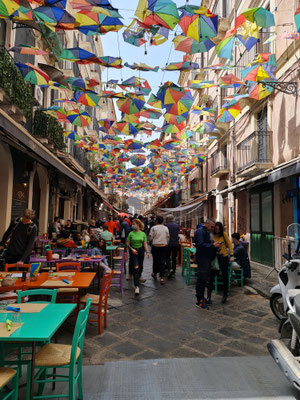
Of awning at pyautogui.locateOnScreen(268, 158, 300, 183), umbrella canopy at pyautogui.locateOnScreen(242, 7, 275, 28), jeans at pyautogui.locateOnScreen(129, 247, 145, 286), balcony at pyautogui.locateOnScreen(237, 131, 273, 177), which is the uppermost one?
umbrella canopy at pyautogui.locateOnScreen(242, 7, 275, 28)

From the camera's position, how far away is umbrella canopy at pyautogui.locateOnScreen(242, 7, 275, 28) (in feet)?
16.3

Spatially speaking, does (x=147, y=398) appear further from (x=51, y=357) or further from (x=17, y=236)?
(x=17, y=236)

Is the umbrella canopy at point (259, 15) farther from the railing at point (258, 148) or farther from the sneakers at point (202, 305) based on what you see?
the railing at point (258, 148)

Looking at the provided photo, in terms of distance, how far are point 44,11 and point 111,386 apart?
5.02 meters

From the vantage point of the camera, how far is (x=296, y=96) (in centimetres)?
905

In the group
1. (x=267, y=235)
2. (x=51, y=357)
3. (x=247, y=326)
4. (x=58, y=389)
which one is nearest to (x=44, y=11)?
(x=51, y=357)

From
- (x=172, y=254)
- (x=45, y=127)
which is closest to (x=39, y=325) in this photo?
(x=172, y=254)

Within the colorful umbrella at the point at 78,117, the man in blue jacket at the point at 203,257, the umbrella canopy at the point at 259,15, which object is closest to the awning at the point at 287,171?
the man in blue jacket at the point at 203,257

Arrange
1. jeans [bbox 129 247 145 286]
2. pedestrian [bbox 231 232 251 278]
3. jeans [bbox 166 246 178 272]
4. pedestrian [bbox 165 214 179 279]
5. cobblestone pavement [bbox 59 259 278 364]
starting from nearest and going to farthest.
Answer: cobblestone pavement [bbox 59 259 278 364] → jeans [bbox 129 247 145 286] → pedestrian [bbox 231 232 251 278] → pedestrian [bbox 165 214 179 279] → jeans [bbox 166 246 178 272]

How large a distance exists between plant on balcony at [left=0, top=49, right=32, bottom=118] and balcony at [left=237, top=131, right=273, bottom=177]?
7.91 metres

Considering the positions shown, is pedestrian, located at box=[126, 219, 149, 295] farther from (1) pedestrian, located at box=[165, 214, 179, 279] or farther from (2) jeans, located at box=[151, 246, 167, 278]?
(1) pedestrian, located at box=[165, 214, 179, 279]

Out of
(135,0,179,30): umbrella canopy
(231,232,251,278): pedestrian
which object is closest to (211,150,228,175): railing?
(231,232,251,278): pedestrian

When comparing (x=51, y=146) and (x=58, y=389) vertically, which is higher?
(x=51, y=146)

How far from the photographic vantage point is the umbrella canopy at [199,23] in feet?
15.3
